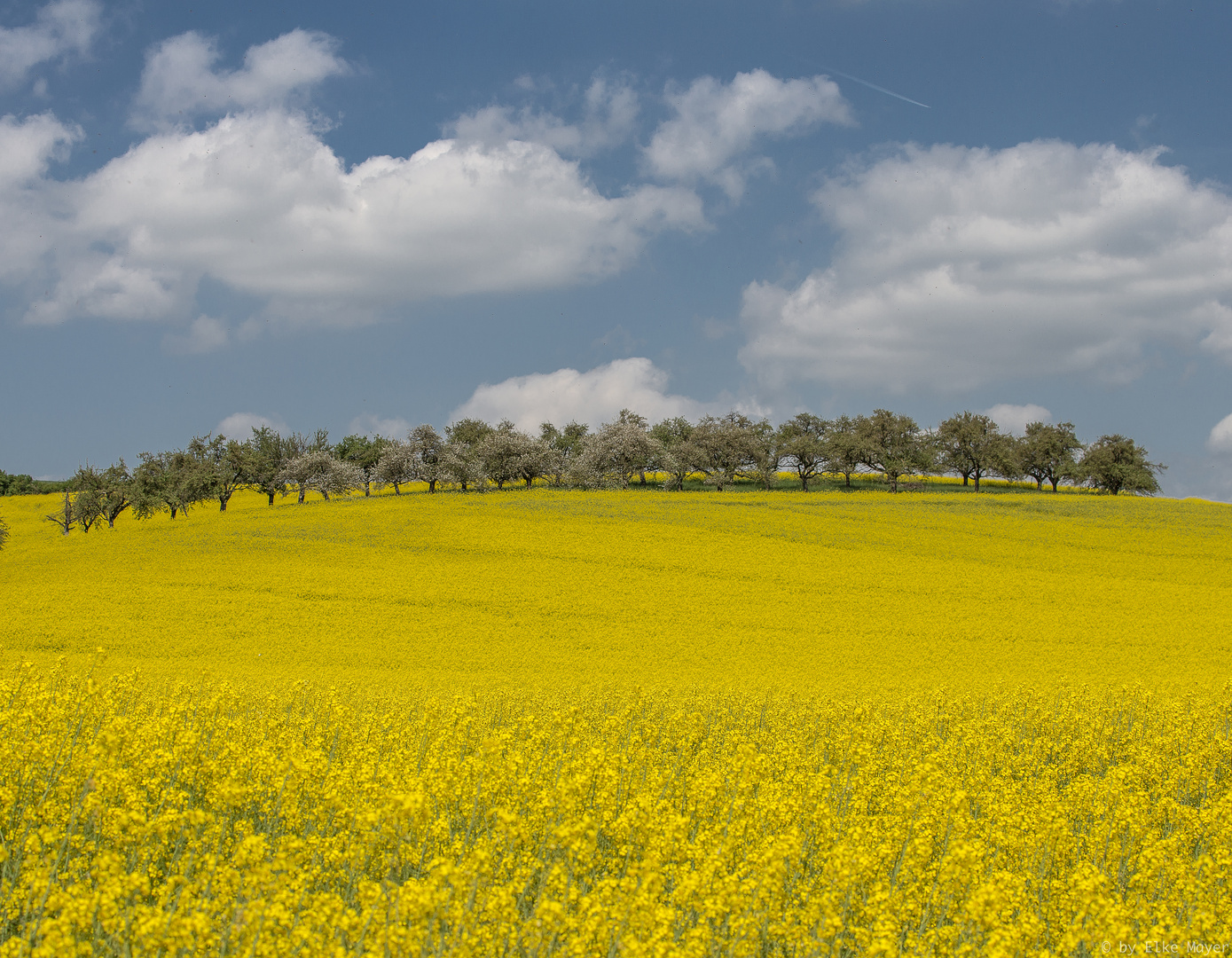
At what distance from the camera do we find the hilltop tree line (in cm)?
6775

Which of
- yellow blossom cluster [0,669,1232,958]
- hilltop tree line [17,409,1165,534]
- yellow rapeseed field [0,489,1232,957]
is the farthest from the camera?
hilltop tree line [17,409,1165,534]

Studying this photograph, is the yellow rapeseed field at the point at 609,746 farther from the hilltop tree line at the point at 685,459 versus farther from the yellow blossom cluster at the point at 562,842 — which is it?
the hilltop tree line at the point at 685,459

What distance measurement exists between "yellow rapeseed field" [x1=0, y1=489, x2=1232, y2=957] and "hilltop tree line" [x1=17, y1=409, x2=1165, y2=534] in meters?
30.3

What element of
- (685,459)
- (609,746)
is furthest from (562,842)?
(685,459)

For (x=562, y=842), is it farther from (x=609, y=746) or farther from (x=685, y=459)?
(x=685, y=459)

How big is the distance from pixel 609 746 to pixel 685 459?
6548cm

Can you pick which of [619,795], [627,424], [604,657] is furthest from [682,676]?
[627,424]

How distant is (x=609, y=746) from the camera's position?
29.4 ft

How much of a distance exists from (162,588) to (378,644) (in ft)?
36.6

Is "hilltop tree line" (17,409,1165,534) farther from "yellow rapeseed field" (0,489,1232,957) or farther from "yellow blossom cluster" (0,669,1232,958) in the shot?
"yellow blossom cluster" (0,669,1232,958)

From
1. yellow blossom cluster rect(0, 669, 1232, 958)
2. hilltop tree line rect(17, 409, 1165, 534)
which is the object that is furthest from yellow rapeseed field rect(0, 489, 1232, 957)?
hilltop tree line rect(17, 409, 1165, 534)

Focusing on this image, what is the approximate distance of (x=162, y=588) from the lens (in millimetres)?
27703

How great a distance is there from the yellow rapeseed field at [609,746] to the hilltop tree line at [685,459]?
3033cm

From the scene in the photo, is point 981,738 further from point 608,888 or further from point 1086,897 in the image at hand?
point 608,888
